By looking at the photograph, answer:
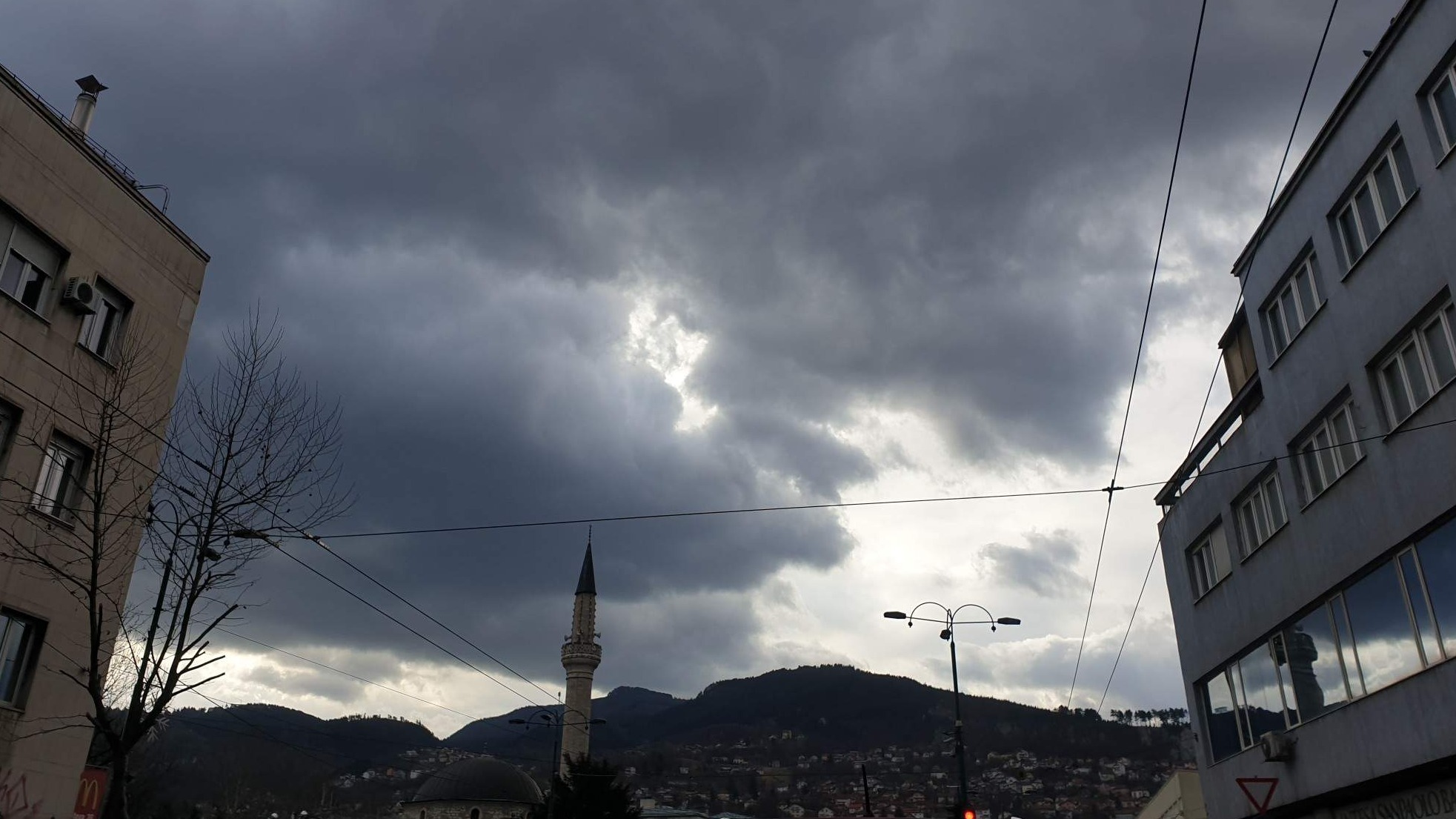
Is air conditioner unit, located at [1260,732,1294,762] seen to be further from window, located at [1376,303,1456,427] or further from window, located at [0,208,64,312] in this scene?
window, located at [0,208,64,312]

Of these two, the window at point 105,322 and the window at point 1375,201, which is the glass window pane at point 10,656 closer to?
the window at point 105,322

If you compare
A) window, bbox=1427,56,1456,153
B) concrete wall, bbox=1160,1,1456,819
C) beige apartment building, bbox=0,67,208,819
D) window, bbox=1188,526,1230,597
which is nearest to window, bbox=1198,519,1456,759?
concrete wall, bbox=1160,1,1456,819

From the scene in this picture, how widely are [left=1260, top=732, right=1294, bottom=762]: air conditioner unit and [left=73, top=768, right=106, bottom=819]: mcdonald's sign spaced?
17.7m

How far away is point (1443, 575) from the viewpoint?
12.3 m

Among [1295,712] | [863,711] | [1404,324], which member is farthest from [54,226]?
[863,711]

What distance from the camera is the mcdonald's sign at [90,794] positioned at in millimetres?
14273

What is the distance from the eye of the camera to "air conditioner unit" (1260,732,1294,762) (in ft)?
53.6

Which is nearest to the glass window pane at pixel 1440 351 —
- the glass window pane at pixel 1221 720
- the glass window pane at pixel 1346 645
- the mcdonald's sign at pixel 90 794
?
the glass window pane at pixel 1346 645

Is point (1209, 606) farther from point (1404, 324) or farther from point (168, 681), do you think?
point (168, 681)

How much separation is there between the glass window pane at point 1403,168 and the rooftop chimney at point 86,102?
781 inches

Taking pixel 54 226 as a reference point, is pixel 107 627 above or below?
below

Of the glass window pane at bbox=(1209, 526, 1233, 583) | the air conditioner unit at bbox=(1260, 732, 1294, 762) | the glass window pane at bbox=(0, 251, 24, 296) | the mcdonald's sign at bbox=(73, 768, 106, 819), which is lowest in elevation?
the mcdonald's sign at bbox=(73, 768, 106, 819)

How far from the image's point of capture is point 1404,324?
13.0 meters

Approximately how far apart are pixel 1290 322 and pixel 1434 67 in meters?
5.15
